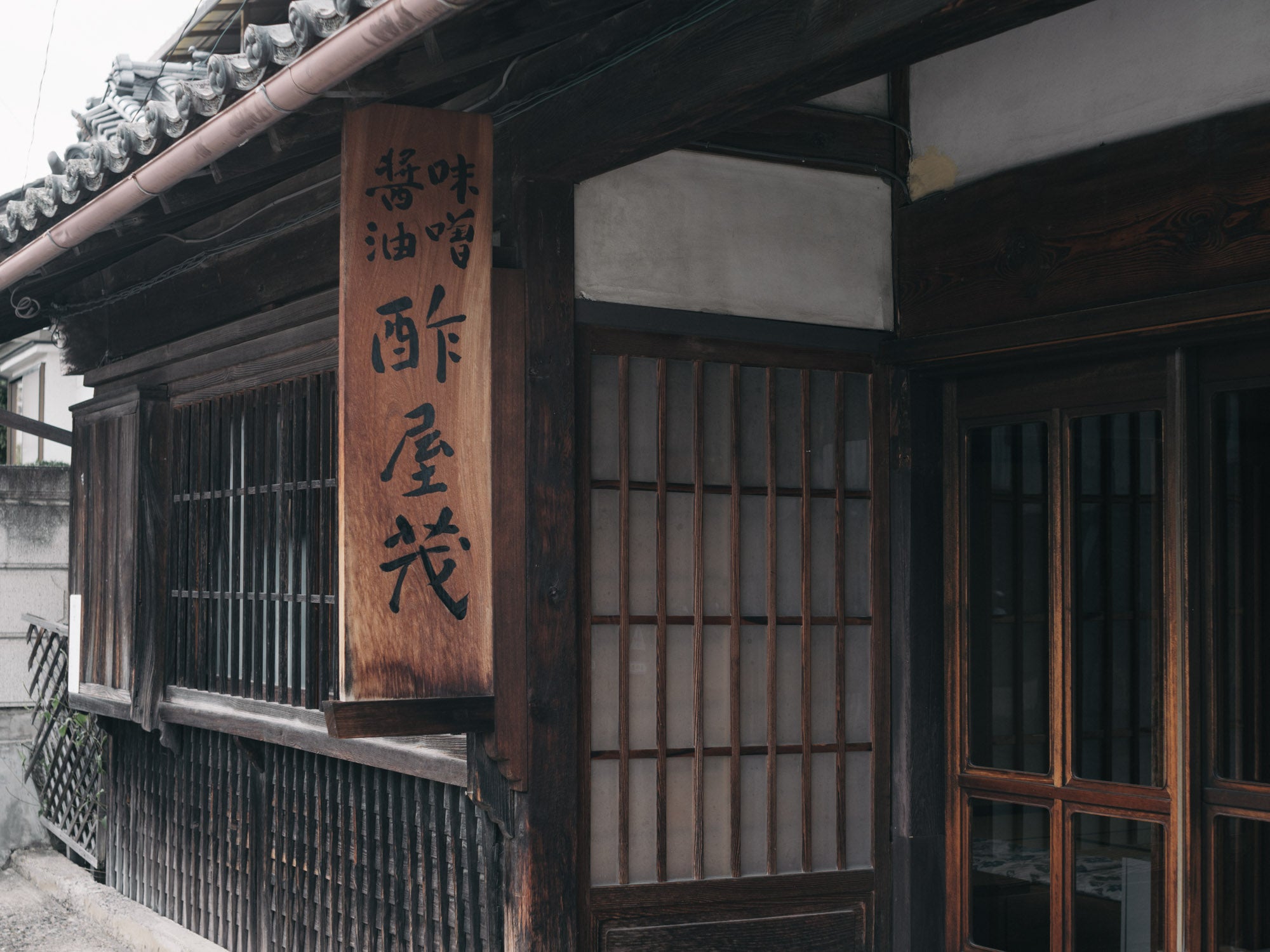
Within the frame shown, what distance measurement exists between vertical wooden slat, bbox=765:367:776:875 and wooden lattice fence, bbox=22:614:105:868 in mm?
5953

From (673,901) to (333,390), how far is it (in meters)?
3.12

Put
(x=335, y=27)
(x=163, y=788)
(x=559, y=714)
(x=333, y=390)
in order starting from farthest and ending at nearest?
1. (x=163, y=788)
2. (x=333, y=390)
3. (x=559, y=714)
4. (x=335, y=27)

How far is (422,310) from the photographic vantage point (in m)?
5.11

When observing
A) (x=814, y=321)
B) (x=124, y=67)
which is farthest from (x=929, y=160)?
(x=124, y=67)

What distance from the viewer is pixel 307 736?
7230 millimetres

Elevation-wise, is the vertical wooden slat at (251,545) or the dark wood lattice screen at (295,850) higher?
the vertical wooden slat at (251,545)

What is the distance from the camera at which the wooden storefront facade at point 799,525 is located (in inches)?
213

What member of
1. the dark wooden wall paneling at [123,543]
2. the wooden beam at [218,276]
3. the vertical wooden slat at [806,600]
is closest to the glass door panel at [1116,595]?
the vertical wooden slat at [806,600]

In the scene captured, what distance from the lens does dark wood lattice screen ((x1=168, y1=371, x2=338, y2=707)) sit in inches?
280

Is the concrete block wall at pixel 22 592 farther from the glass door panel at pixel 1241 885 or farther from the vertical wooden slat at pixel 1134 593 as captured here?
the glass door panel at pixel 1241 885

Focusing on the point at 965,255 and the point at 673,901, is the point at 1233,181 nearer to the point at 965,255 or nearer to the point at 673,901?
the point at 965,255

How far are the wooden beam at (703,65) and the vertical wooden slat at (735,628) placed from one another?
1349mm

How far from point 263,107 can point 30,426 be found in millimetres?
6372

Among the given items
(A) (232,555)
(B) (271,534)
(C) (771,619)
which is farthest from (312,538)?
(C) (771,619)
